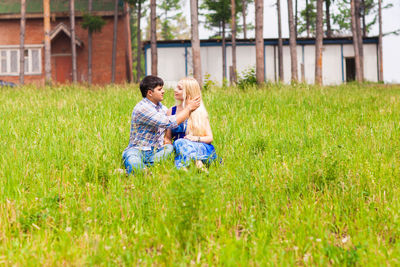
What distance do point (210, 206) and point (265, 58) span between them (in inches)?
1144

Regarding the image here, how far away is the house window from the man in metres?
28.2

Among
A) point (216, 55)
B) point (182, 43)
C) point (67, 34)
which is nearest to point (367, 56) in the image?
point (216, 55)

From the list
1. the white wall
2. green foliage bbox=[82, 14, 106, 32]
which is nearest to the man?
the white wall

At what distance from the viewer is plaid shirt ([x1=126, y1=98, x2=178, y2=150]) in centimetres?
480

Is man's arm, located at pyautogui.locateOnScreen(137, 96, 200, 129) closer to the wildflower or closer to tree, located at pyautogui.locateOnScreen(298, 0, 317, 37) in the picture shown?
the wildflower

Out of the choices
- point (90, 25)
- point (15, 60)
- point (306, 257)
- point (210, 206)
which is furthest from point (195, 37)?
point (15, 60)

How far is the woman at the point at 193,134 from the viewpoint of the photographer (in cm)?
472

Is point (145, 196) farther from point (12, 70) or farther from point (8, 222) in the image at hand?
point (12, 70)

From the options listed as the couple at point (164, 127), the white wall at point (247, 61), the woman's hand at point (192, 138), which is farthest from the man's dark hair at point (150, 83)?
the white wall at point (247, 61)

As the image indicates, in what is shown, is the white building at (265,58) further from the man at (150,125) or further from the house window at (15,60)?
the man at (150,125)

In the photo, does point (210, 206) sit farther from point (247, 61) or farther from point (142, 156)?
point (247, 61)

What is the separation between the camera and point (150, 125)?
16.4 ft

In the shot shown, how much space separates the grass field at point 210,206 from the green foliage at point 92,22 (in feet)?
80.1

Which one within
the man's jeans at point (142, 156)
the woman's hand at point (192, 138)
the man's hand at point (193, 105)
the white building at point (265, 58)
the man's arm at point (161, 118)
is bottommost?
the man's jeans at point (142, 156)
